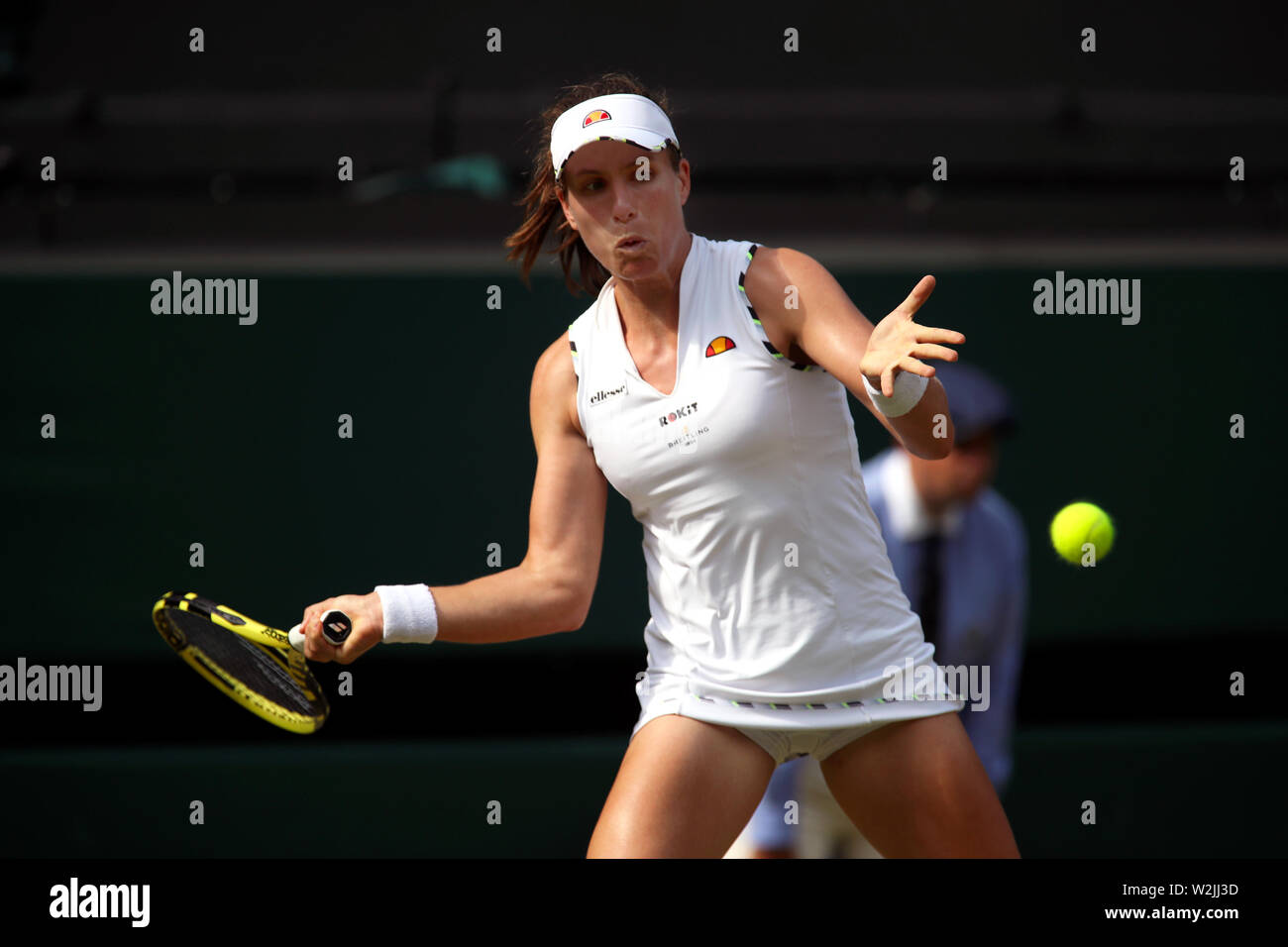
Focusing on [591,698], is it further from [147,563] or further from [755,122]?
[755,122]

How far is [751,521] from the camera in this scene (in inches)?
95.0

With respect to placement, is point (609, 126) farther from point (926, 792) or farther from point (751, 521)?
point (926, 792)

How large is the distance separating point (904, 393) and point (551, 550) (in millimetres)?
714

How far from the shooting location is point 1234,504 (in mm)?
4762

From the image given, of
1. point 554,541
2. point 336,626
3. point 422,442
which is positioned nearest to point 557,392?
point 554,541

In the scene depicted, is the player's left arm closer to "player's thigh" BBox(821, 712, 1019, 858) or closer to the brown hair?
the brown hair

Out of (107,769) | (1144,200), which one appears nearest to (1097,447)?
(1144,200)

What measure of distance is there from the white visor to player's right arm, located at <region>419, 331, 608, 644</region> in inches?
13.9

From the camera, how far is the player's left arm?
2113mm

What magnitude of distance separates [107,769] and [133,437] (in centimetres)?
100

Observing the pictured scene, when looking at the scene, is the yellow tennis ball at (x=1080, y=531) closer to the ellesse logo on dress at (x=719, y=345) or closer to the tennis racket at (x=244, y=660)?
the ellesse logo on dress at (x=719, y=345)

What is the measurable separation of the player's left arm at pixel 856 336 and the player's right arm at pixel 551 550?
39cm

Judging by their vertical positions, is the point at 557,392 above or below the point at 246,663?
above

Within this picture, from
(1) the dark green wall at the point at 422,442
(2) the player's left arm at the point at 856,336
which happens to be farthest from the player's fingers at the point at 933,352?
(1) the dark green wall at the point at 422,442
